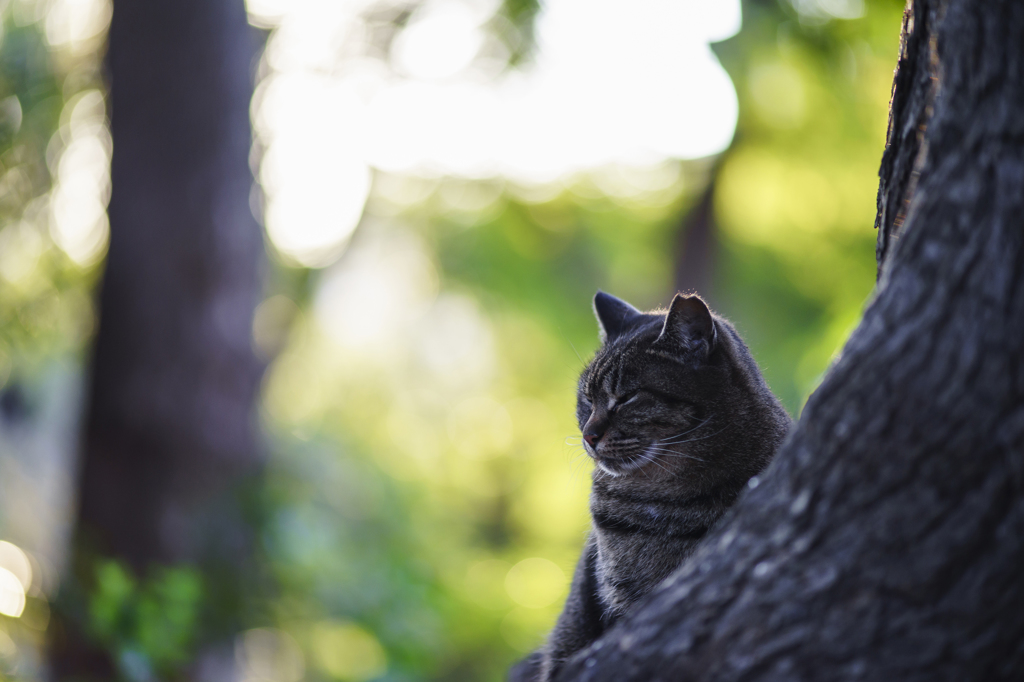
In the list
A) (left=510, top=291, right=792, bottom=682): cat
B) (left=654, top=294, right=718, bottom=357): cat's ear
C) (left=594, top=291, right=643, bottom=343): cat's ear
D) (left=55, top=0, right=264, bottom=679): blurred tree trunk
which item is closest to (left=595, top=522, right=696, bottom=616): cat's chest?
(left=510, top=291, right=792, bottom=682): cat

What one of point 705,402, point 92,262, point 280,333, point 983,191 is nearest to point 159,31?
point 92,262

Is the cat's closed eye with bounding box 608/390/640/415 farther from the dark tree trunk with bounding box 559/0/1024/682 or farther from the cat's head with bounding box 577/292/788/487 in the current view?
the dark tree trunk with bounding box 559/0/1024/682

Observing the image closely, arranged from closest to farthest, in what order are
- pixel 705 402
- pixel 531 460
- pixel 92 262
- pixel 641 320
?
1. pixel 705 402
2. pixel 641 320
3. pixel 92 262
4. pixel 531 460

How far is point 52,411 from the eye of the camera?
10758 millimetres

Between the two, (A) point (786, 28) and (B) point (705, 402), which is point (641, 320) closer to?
(B) point (705, 402)

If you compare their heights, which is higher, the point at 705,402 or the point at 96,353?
the point at 705,402

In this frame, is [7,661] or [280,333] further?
[280,333]

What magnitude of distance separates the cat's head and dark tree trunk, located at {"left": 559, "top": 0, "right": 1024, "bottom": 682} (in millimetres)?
811

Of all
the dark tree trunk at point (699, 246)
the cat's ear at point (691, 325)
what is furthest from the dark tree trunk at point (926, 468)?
the dark tree trunk at point (699, 246)

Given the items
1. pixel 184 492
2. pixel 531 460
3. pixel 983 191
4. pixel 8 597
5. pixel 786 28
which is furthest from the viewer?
pixel 531 460

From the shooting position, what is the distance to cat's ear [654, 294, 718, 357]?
6.73ft

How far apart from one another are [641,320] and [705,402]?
50 centimetres

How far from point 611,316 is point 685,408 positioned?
0.56m

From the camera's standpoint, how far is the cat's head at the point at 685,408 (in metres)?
2.02
